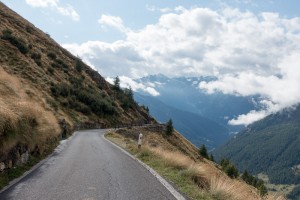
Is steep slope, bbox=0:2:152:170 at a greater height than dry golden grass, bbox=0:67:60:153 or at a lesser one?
greater

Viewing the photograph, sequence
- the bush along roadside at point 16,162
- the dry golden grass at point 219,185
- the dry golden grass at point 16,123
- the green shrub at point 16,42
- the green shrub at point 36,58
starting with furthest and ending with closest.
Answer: the green shrub at point 36,58, the green shrub at point 16,42, the bush along roadside at point 16,162, the dry golden grass at point 16,123, the dry golden grass at point 219,185

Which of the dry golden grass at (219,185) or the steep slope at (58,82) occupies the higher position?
the steep slope at (58,82)

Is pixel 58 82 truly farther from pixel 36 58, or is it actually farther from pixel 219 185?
pixel 219 185

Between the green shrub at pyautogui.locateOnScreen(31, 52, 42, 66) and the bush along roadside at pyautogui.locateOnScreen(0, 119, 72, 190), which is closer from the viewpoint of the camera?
the bush along roadside at pyautogui.locateOnScreen(0, 119, 72, 190)

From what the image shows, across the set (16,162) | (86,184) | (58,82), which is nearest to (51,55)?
(58,82)

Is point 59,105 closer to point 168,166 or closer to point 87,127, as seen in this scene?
point 87,127

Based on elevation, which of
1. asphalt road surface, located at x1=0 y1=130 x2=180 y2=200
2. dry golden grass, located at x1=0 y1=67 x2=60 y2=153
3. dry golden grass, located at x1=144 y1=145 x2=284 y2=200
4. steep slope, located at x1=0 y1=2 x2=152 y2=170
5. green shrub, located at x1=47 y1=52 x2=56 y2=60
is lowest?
asphalt road surface, located at x1=0 y1=130 x2=180 y2=200

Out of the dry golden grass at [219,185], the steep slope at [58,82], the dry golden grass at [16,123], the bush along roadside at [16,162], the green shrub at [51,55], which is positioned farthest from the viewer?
the green shrub at [51,55]

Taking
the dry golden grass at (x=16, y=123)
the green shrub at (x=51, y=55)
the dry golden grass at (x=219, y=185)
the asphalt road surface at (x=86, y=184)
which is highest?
the green shrub at (x=51, y=55)

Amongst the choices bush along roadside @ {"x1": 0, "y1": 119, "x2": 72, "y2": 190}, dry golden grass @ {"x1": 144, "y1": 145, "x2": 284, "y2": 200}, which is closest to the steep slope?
bush along roadside @ {"x1": 0, "y1": 119, "x2": 72, "y2": 190}

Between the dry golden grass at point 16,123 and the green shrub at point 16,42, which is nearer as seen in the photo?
the dry golden grass at point 16,123

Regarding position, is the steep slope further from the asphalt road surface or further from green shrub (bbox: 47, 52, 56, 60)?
the asphalt road surface

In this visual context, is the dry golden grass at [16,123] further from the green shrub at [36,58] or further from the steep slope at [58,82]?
the green shrub at [36,58]

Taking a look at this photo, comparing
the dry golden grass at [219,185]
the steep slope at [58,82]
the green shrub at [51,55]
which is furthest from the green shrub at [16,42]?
the dry golden grass at [219,185]
